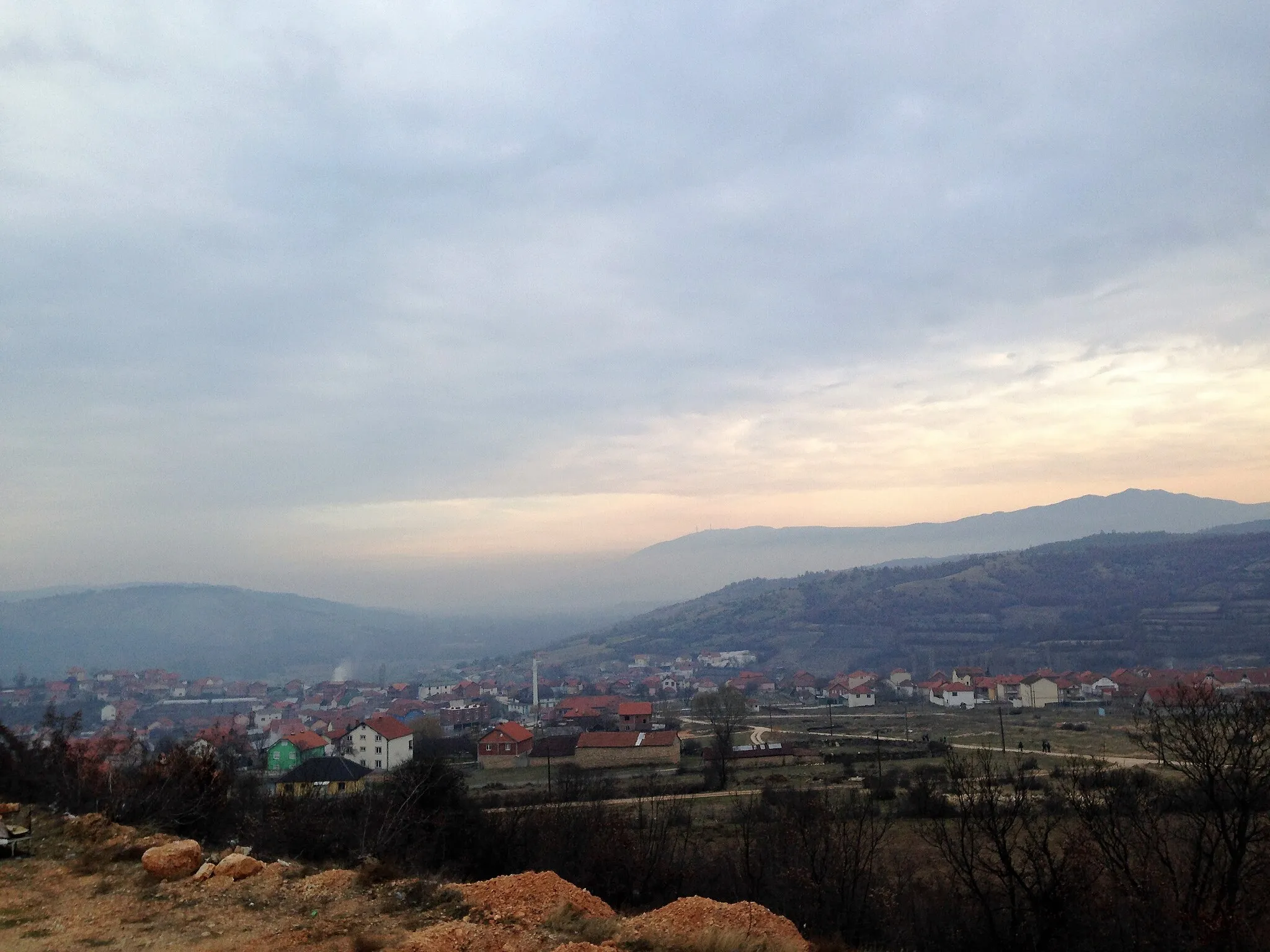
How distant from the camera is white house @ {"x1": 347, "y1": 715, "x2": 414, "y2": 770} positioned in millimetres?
55750

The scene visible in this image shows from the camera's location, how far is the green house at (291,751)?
51625 millimetres

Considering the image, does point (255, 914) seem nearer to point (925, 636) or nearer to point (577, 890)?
point (577, 890)

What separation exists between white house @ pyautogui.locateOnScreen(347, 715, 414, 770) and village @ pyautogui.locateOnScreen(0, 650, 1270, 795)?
0.38ft

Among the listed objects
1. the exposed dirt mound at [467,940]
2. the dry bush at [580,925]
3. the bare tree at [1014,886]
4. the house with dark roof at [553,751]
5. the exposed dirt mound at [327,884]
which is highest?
the exposed dirt mound at [467,940]

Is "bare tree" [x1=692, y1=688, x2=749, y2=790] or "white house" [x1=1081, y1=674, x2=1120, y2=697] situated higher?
"bare tree" [x1=692, y1=688, x2=749, y2=790]

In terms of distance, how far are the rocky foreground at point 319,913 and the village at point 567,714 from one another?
33.6 ft

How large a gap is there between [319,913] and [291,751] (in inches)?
1961

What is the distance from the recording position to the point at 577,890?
10617mm

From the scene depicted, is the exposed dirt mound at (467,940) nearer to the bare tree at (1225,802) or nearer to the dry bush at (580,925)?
the dry bush at (580,925)

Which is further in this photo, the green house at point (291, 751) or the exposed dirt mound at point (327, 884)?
the green house at point (291, 751)

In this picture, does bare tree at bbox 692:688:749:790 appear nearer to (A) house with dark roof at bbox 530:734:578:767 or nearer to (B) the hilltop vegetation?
(A) house with dark roof at bbox 530:734:578:767

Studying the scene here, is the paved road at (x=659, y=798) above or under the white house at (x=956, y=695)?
above

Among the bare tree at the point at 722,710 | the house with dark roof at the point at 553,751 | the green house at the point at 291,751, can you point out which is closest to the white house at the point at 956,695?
the bare tree at the point at 722,710

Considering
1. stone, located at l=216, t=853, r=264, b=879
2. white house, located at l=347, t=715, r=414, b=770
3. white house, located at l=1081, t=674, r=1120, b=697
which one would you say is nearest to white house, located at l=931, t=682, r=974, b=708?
white house, located at l=1081, t=674, r=1120, b=697
